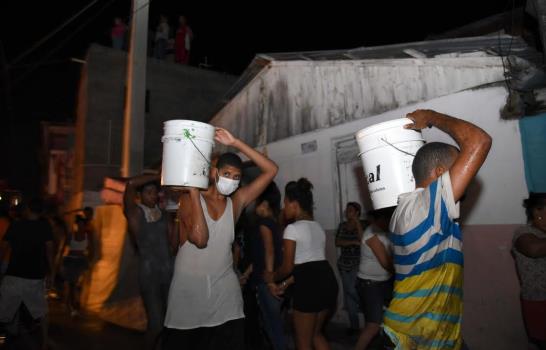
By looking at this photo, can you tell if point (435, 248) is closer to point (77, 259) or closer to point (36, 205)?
point (36, 205)

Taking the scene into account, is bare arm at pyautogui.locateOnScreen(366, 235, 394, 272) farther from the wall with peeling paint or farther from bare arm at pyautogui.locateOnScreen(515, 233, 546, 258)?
the wall with peeling paint

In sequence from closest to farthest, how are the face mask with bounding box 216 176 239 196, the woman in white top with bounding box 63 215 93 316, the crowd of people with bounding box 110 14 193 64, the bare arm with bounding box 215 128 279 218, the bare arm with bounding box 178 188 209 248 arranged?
the bare arm with bounding box 178 188 209 248
the face mask with bounding box 216 176 239 196
the bare arm with bounding box 215 128 279 218
the woman in white top with bounding box 63 215 93 316
the crowd of people with bounding box 110 14 193 64

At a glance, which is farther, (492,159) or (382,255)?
(492,159)

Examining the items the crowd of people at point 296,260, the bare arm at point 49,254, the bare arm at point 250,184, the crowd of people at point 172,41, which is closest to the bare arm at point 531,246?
Answer: the crowd of people at point 296,260

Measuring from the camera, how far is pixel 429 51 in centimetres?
607

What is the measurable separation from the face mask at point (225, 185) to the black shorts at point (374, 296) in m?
2.32

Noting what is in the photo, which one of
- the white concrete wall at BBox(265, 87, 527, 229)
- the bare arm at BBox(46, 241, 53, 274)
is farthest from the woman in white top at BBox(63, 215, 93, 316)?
the white concrete wall at BBox(265, 87, 527, 229)

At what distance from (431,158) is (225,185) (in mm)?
1491

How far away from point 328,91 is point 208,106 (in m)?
9.83

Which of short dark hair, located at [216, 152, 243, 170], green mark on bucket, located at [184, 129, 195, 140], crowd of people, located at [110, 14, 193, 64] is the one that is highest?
crowd of people, located at [110, 14, 193, 64]

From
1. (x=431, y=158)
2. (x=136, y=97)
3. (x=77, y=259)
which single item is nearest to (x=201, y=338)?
(x=431, y=158)

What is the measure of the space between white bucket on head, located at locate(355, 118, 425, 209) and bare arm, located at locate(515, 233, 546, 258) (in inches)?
67.1

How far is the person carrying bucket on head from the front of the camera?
6.82ft

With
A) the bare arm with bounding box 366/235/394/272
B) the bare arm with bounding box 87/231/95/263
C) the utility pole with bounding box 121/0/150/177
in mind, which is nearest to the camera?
the bare arm with bounding box 366/235/394/272
